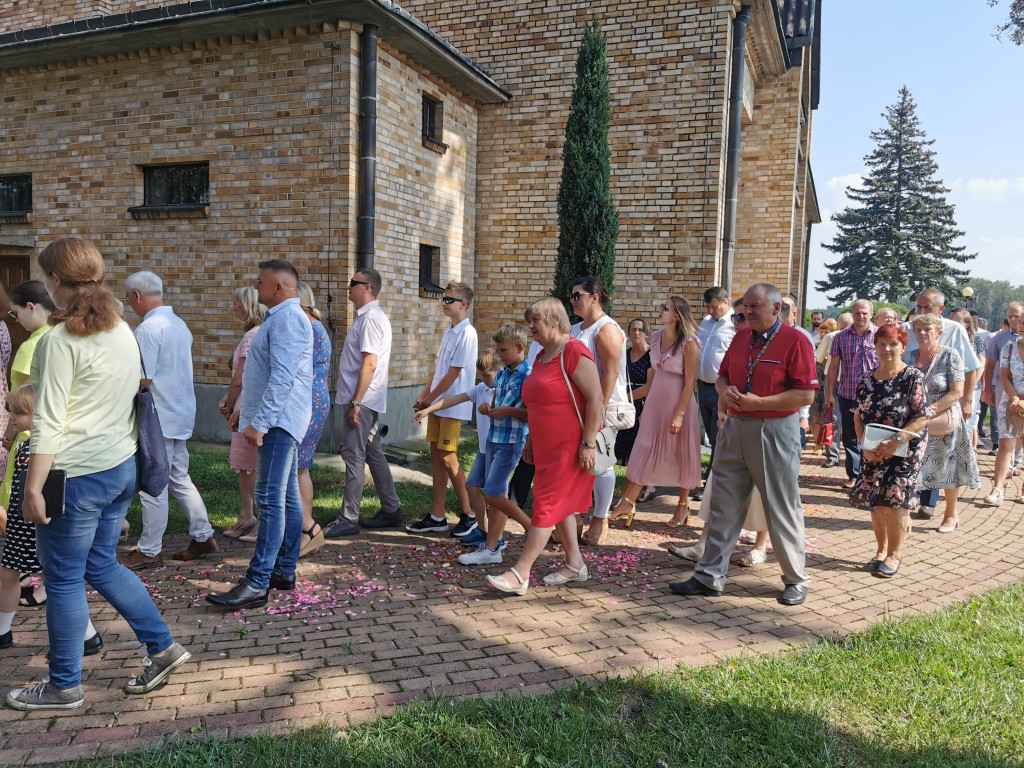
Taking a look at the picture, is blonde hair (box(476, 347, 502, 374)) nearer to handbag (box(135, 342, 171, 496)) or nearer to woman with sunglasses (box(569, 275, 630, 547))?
woman with sunglasses (box(569, 275, 630, 547))

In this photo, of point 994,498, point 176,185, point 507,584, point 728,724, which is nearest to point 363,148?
point 176,185

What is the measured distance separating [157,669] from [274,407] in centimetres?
152

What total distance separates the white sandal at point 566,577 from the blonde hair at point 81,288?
3151 millimetres

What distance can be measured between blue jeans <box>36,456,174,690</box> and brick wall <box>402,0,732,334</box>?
9638 mm

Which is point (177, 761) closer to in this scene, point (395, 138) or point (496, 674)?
point (496, 674)

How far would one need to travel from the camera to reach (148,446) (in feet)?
11.4

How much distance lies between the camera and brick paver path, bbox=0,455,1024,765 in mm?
3287

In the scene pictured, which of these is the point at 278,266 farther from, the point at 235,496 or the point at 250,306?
the point at 235,496

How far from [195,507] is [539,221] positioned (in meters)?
8.51

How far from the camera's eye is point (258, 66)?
396 inches

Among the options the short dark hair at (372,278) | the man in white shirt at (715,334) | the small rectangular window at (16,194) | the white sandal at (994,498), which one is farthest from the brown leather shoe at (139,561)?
the small rectangular window at (16,194)

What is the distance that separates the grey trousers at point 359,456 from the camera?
6.16 meters

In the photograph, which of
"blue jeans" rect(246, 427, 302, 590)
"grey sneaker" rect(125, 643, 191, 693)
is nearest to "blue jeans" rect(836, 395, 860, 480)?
"blue jeans" rect(246, 427, 302, 590)

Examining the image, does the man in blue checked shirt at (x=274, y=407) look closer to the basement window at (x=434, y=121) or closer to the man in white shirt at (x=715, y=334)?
the man in white shirt at (x=715, y=334)
